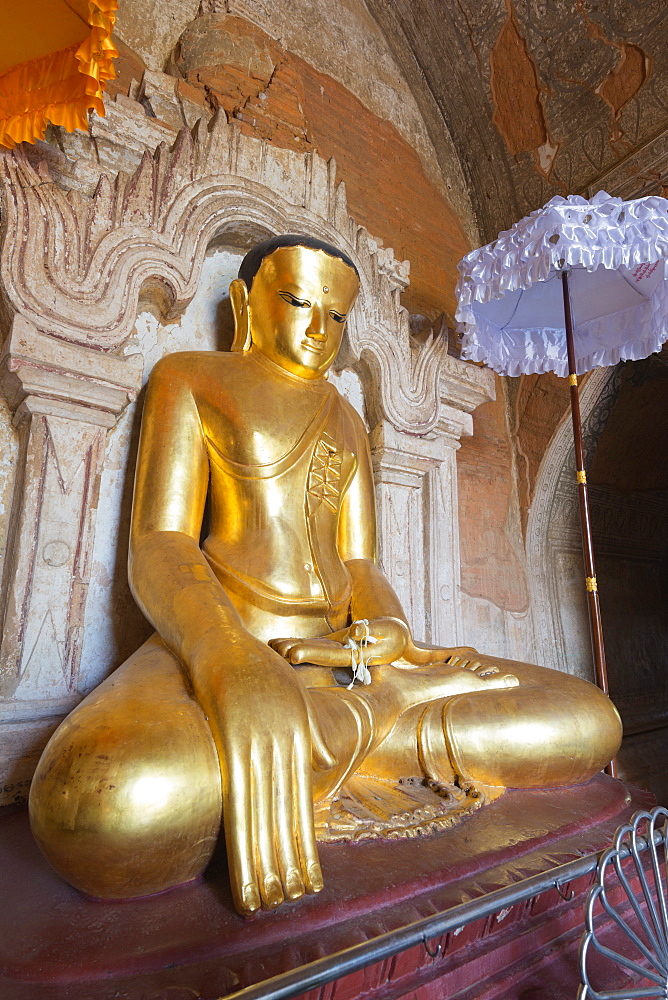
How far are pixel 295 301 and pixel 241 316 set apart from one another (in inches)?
10.3

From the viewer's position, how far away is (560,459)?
4.19 m

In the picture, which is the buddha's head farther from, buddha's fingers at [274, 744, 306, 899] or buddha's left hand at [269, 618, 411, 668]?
buddha's fingers at [274, 744, 306, 899]

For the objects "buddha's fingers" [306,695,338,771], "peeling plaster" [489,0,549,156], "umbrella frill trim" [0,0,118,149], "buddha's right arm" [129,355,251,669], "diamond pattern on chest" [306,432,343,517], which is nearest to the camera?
"buddha's fingers" [306,695,338,771]

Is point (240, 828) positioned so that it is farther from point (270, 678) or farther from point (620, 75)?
point (620, 75)

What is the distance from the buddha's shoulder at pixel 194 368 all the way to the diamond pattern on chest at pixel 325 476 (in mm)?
400

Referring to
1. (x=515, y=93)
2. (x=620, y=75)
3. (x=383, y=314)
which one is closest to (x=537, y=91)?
(x=515, y=93)

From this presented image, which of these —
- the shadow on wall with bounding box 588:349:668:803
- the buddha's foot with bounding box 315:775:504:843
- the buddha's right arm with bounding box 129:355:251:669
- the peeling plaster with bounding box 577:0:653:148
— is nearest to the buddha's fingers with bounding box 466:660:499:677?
the buddha's foot with bounding box 315:775:504:843

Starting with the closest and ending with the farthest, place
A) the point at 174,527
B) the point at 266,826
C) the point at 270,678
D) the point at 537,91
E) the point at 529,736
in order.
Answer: the point at 266,826
the point at 270,678
the point at 529,736
the point at 174,527
the point at 537,91

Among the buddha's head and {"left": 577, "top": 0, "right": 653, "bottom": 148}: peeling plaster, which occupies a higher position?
{"left": 577, "top": 0, "right": 653, "bottom": 148}: peeling plaster

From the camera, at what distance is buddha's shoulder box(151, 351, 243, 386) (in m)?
2.07

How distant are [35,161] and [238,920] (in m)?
2.48

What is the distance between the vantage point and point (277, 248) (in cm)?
225

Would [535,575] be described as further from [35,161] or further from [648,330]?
[35,161]

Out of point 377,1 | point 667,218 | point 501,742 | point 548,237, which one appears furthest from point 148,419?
point 377,1
